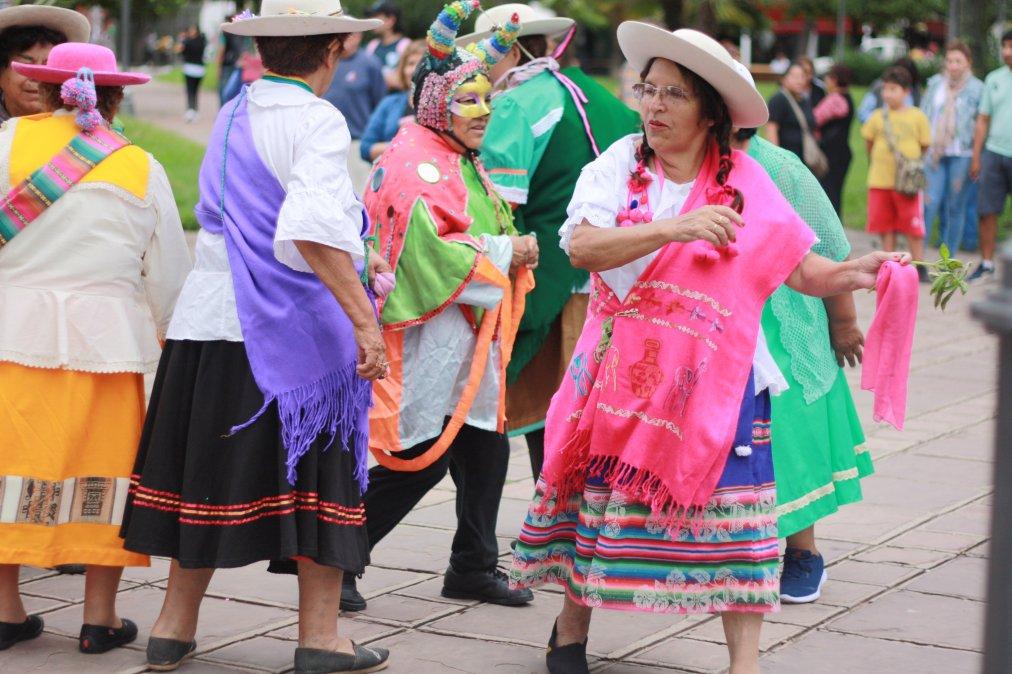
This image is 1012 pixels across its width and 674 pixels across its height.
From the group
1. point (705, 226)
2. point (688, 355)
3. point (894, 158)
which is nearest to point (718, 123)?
point (705, 226)

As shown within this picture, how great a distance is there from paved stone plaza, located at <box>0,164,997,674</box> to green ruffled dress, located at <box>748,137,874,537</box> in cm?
41

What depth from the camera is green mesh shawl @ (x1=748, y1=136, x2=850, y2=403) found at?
4.87 metres

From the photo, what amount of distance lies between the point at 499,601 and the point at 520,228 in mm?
1441

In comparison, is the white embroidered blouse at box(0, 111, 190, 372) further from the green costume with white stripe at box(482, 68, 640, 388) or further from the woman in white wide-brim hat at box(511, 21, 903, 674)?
the green costume with white stripe at box(482, 68, 640, 388)

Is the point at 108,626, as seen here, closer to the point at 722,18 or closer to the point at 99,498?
the point at 99,498

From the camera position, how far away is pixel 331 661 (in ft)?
14.0

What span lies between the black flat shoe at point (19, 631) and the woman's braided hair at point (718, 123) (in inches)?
91.3

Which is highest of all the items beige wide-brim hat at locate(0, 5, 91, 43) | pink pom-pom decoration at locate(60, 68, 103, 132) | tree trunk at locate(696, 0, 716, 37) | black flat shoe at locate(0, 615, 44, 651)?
tree trunk at locate(696, 0, 716, 37)

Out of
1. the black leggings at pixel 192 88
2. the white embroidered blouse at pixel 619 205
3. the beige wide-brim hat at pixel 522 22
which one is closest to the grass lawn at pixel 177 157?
the black leggings at pixel 192 88

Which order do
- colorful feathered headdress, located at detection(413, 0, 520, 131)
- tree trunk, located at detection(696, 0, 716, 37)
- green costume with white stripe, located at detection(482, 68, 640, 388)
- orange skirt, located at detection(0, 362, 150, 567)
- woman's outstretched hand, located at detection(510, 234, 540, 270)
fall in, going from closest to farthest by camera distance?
orange skirt, located at detection(0, 362, 150, 567), colorful feathered headdress, located at detection(413, 0, 520, 131), woman's outstretched hand, located at detection(510, 234, 540, 270), green costume with white stripe, located at detection(482, 68, 640, 388), tree trunk, located at detection(696, 0, 716, 37)

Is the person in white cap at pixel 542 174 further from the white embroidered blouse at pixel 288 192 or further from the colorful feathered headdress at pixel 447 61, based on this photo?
the white embroidered blouse at pixel 288 192

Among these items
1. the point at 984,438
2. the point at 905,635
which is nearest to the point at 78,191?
the point at 905,635

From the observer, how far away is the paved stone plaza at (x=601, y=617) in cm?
446

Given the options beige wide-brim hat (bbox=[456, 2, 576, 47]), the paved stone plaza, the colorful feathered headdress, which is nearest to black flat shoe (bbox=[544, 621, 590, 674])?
the paved stone plaza
